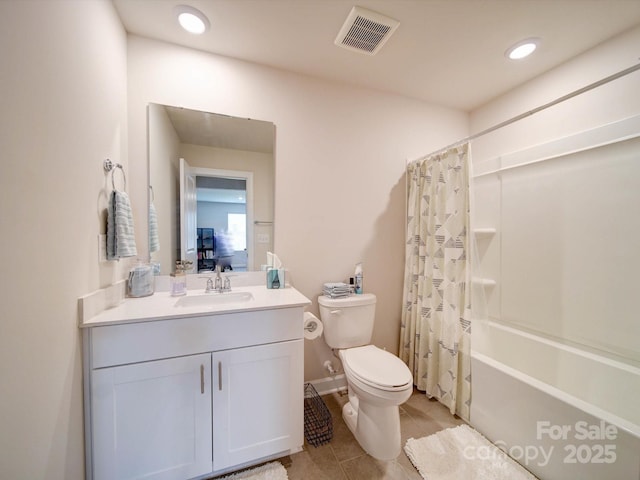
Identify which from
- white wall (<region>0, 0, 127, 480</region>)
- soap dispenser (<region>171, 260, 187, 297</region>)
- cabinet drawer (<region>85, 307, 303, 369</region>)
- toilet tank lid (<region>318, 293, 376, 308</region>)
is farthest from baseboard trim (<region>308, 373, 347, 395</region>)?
white wall (<region>0, 0, 127, 480</region>)

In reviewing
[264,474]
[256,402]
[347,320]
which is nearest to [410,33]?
[347,320]

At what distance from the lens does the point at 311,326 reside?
161 cm

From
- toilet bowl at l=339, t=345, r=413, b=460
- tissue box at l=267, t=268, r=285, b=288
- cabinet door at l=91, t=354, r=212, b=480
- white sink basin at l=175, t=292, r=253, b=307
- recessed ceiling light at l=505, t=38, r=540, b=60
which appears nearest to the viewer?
cabinet door at l=91, t=354, r=212, b=480

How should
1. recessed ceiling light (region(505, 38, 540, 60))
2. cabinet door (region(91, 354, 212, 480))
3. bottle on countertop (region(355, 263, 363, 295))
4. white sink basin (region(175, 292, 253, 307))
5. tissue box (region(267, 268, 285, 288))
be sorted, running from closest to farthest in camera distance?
cabinet door (region(91, 354, 212, 480)), white sink basin (region(175, 292, 253, 307)), recessed ceiling light (region(505, 38, 540, 60)), tissue box (region(267, 268, 285, 288)), bottle on countertop (region(355, 263, 363, 295))

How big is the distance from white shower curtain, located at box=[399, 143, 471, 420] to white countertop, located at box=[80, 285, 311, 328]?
1.06 m

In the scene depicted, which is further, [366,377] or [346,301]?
[346,301]

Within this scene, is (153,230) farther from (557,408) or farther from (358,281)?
(557,408)

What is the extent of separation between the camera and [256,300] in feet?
4.48

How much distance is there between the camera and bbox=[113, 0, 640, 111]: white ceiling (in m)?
1.31

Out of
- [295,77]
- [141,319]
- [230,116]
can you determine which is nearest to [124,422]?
[141,319]

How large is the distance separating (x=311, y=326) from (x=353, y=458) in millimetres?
743

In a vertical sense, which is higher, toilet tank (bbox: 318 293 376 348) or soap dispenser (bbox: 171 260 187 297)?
soap dispenser (bbox: 171 260 187 297)

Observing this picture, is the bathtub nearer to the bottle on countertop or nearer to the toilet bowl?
the toilet bowl

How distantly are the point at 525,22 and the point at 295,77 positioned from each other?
1.44m
